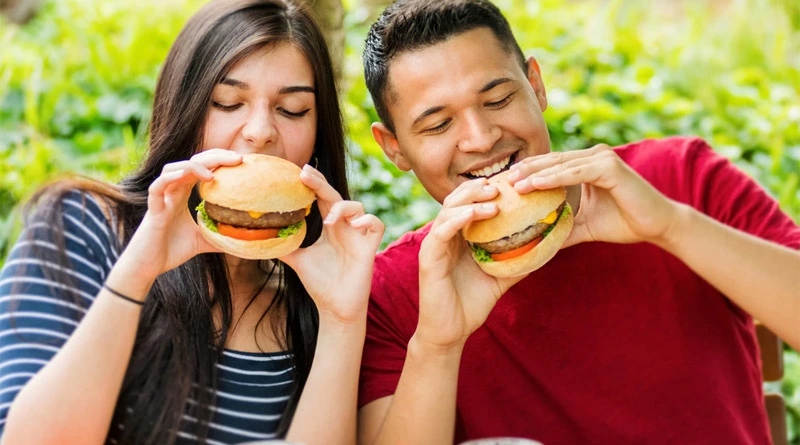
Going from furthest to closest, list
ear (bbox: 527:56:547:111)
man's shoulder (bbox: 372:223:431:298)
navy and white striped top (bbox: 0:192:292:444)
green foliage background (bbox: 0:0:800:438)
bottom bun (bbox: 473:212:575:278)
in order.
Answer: green foliage background (bbox: 0:0:800:438) < ear (bbox: 527:56:547:111) < man's shoulder (bbox: 372:223:431:298) < bottom bun (bbox: 473:212:575:278) < navy and white striped top (bbox: 0:192:292:444)

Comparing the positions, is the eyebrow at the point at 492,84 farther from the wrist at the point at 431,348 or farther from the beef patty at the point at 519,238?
the wrist at the point at 431,348

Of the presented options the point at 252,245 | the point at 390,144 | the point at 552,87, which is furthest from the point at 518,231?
the point at 552,87

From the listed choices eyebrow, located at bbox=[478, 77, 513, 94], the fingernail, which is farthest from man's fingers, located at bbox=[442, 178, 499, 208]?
eyebrow, located at bbox=[478, 77, 513, 94]

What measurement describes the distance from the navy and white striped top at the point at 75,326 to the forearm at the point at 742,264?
148 centimetres

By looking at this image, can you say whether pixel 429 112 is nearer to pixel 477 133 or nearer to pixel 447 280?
pixel 477 133

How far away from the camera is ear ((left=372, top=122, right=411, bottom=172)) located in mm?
3027

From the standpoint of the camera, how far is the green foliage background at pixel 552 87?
4852 millimetres

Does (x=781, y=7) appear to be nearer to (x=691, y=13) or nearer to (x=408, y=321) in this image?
(x=691, y=13)

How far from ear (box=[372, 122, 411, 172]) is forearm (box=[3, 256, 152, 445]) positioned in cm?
116

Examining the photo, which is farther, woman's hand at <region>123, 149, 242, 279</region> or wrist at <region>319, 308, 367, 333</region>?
wrist at <region>319, 308, 367, 333</region>

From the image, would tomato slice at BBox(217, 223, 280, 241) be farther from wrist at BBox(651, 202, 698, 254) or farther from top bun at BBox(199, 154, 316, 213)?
wrist at BBox(651, 202, 698, 254)

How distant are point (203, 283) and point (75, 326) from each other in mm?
471

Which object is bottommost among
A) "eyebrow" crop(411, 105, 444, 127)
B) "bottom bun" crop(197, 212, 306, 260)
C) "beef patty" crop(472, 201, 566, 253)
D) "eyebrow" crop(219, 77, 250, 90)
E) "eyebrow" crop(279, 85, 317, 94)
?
"beef patty" crop(472, 201, 566, 253)

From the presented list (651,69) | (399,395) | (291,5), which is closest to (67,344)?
(399,395)
